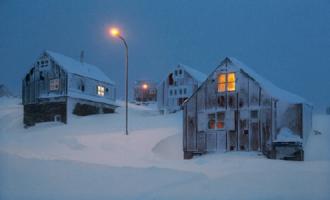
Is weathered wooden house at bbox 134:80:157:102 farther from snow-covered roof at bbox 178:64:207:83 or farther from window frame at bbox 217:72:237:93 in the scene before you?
window frame at bbox 217:72:237:93

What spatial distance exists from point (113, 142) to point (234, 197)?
15.0 m

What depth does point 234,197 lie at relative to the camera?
28.8 ft

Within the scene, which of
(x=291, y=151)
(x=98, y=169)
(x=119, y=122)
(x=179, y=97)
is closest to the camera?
(x=98, y=169)

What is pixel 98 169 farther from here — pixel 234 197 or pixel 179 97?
pixel 179 97

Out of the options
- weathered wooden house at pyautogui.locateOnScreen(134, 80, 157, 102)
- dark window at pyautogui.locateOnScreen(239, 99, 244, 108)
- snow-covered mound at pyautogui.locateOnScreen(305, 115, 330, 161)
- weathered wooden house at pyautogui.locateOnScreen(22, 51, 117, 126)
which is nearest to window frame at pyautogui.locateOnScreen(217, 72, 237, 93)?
dark window at pyautogui.locateOnScreen(239, 99, 244, 108)

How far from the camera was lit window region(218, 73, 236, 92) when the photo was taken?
21.5 metres

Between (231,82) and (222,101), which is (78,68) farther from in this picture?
(231,82)

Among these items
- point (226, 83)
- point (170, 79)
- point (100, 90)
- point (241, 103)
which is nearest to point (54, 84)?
point (100, 90)

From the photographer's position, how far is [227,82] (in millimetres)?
21562

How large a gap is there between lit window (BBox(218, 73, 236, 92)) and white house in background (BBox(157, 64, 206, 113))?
61.4ft

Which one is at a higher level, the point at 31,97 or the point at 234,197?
the point at 31,97

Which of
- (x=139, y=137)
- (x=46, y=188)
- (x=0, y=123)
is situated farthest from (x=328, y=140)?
(x=0, y=123)

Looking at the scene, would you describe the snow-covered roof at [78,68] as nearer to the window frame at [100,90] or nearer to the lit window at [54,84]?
the window frame at [100,90]

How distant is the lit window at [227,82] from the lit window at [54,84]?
1908 cm
